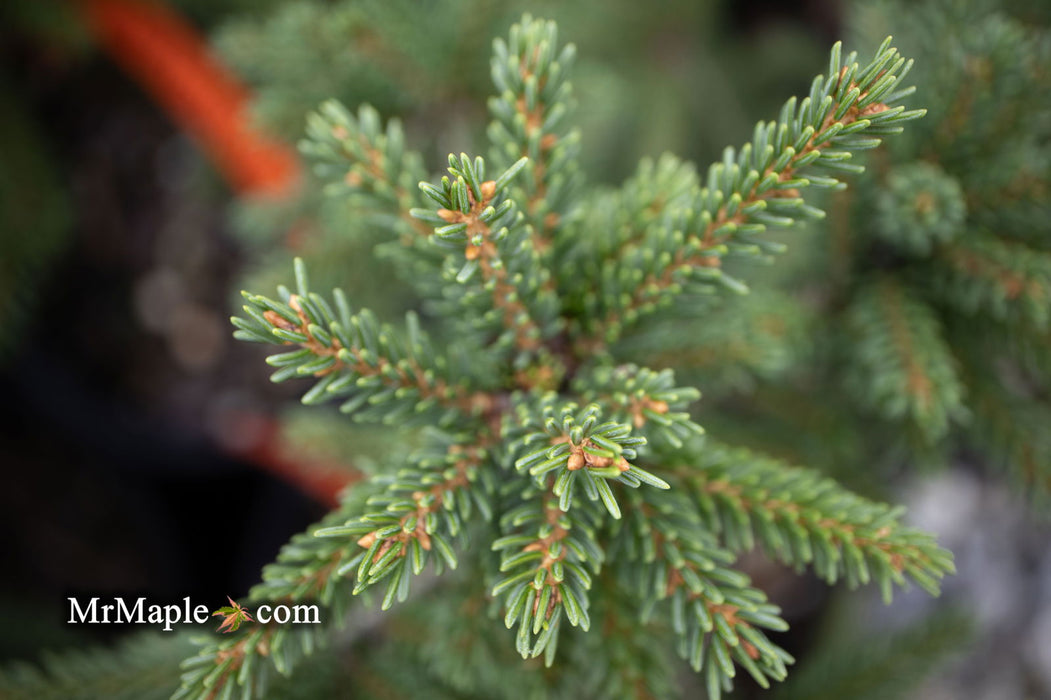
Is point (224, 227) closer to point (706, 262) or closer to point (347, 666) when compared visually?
point (347, 666)

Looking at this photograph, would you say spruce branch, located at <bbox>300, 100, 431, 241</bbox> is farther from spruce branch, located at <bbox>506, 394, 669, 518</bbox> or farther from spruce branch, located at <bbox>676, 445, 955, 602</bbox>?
spruce branch, located at <bbox>676, 445, 955, 602</bbox>

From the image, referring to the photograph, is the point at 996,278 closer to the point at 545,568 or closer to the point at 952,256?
the point at 952,256

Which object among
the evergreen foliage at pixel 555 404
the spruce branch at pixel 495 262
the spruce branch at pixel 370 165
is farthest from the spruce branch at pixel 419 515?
the spruce branch at pixel 370 165

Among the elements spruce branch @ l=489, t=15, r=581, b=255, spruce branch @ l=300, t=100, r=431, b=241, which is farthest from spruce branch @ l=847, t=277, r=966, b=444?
spruce branch @ l=300, t=100, r=431, b=241

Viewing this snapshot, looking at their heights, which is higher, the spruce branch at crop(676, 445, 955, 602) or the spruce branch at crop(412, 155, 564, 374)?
the spruce branch at crop(412, 155, 564, 374)

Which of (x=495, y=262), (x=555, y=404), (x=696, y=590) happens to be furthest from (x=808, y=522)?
(x=495, y=262)

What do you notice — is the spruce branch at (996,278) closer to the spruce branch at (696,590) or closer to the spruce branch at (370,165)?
the spruce branch at (696,590)
